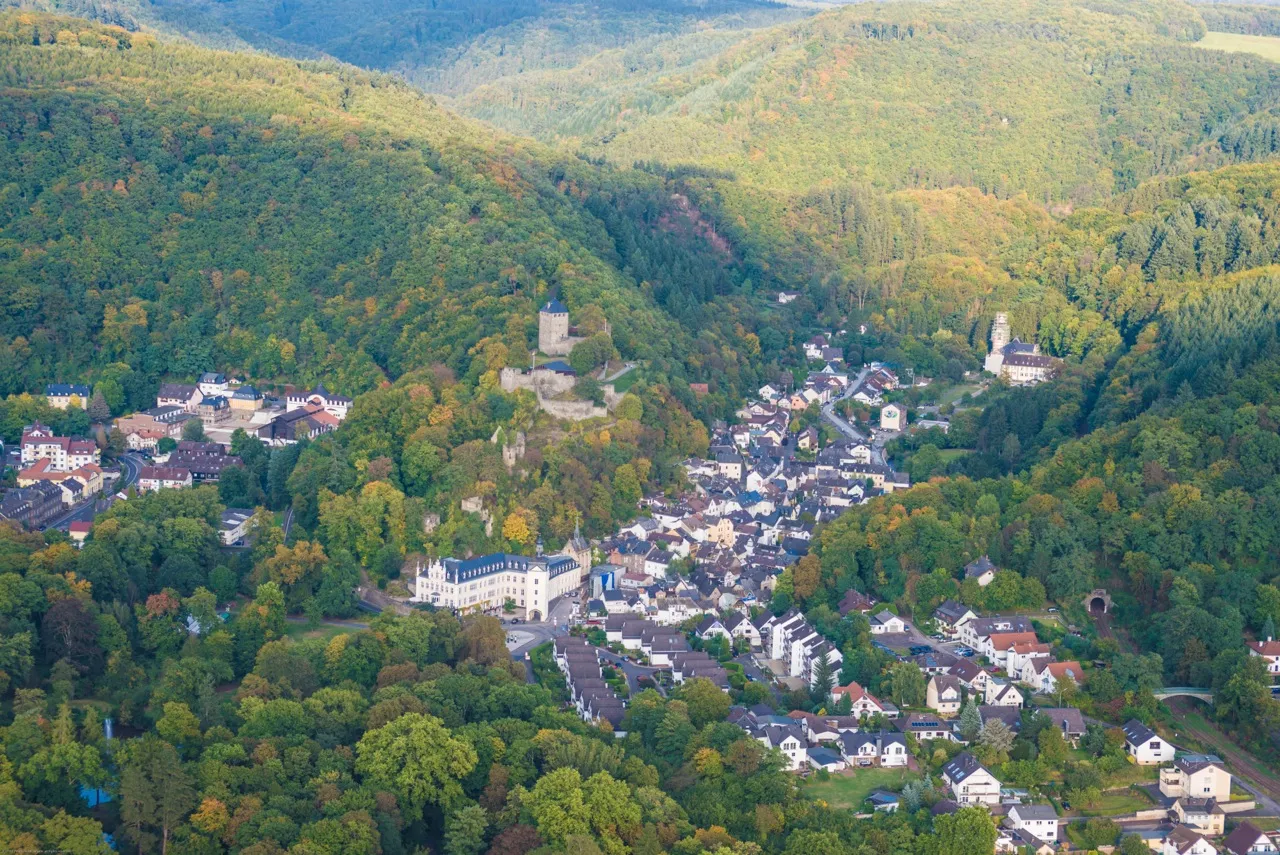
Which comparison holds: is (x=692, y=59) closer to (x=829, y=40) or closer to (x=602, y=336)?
(x=829, y=40)

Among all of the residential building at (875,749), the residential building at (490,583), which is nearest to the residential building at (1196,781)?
the residential building at (875,749)

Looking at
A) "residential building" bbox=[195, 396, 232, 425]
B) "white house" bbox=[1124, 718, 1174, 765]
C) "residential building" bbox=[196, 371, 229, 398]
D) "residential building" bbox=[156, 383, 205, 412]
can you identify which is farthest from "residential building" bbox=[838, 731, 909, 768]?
"residential building" bbox=[196, 371, 229, 398]

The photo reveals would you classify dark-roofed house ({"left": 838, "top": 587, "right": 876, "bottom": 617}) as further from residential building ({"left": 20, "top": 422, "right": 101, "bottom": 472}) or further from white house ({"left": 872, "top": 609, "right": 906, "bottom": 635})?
residential building ({"left": 20, "top": 422, "right": 101, "bottom": 472})

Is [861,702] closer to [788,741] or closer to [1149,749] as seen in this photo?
[788,741]

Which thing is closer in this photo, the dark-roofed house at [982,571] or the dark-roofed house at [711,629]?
the dark-roofed house at [711,629]

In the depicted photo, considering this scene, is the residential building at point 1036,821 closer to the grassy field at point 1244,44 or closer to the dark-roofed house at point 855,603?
the dark-roofed house at point 855,603

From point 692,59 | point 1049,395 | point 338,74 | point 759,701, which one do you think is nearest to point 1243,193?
point 1049,395

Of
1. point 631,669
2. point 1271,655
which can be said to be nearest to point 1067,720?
point 1271,655
